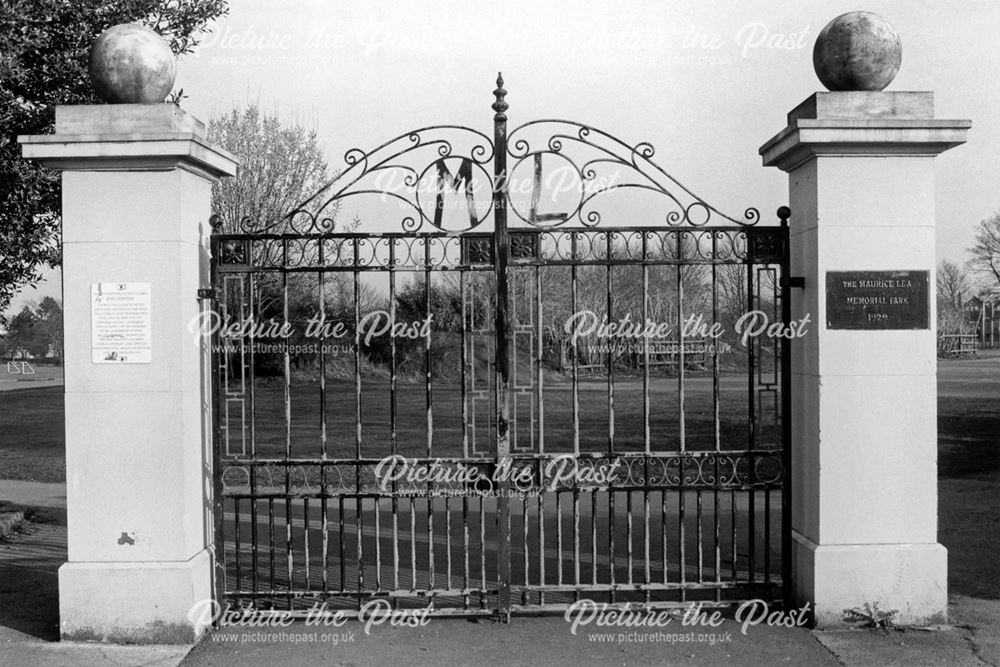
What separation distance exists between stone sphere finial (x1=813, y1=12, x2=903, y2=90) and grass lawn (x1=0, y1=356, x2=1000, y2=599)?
3871 mm

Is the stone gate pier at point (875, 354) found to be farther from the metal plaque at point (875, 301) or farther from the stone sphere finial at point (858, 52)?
the stone sphere finial at point (858, 52)

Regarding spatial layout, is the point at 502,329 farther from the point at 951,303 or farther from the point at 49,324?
the point at 951,303

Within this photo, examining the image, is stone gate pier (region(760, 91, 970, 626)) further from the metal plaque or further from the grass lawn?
the grass lawn

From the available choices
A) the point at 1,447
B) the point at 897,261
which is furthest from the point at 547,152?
the point at 1,447

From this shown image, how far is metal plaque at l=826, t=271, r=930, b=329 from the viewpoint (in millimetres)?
5871

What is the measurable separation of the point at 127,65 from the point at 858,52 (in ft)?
15.2

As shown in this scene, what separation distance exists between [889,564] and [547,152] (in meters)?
A: 3.49

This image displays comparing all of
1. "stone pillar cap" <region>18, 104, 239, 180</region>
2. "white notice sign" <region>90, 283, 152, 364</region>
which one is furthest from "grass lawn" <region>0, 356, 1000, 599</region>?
"stone pillar cap" <region>18, 104, 239, 180</region>

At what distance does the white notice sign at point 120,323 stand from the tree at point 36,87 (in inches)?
110

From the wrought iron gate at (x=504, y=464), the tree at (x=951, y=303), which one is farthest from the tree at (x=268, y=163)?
the tree at (x=951, y=303)

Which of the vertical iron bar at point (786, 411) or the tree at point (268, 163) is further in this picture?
the tree at point (268, 163)

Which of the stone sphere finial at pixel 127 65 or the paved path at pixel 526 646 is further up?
the stone sphere finial at pixel 127 65

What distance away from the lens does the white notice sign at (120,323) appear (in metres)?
5.72

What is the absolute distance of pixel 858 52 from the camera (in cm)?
577
